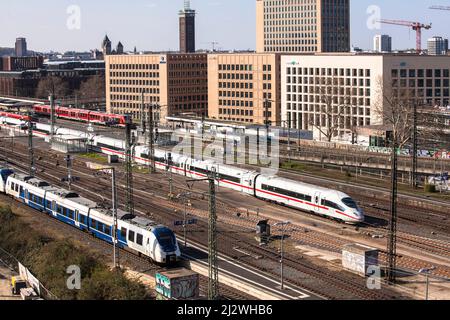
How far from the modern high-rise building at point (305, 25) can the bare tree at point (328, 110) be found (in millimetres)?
63230

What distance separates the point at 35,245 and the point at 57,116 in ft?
263

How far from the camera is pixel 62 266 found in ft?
100

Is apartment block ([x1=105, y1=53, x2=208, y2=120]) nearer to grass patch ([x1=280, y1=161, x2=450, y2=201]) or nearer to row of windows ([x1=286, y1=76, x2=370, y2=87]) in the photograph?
row of windows ([x1=286, y1=76, x2=370, y2=87])

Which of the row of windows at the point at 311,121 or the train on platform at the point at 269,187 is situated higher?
the row of windows at the point at 311,121

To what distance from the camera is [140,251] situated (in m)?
35.2

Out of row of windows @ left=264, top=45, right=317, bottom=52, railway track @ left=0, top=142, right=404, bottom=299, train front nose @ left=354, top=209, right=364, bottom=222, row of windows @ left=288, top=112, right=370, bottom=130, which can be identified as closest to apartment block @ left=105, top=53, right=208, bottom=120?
row of windows @ left=288, top=112, right=370, bottom=130

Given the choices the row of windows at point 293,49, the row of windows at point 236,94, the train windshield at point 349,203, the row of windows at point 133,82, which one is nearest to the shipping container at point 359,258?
the train windshield at point 349,203

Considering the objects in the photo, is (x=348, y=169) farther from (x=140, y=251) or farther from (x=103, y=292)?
(x=103, y=292)

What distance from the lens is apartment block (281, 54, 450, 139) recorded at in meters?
82.9

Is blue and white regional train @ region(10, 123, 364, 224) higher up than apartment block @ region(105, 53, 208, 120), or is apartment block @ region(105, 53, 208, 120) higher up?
apartment block @ region(105, 53, 208, 120)

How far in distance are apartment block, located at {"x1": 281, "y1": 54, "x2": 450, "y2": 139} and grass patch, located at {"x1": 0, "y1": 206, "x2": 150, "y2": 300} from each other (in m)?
48.6

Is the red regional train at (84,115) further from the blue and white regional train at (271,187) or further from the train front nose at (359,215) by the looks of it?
the train front nose at (359,215)

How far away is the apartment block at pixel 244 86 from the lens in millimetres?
100312

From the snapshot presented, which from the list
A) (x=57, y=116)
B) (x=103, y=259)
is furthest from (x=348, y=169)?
(x=57, y=116)
